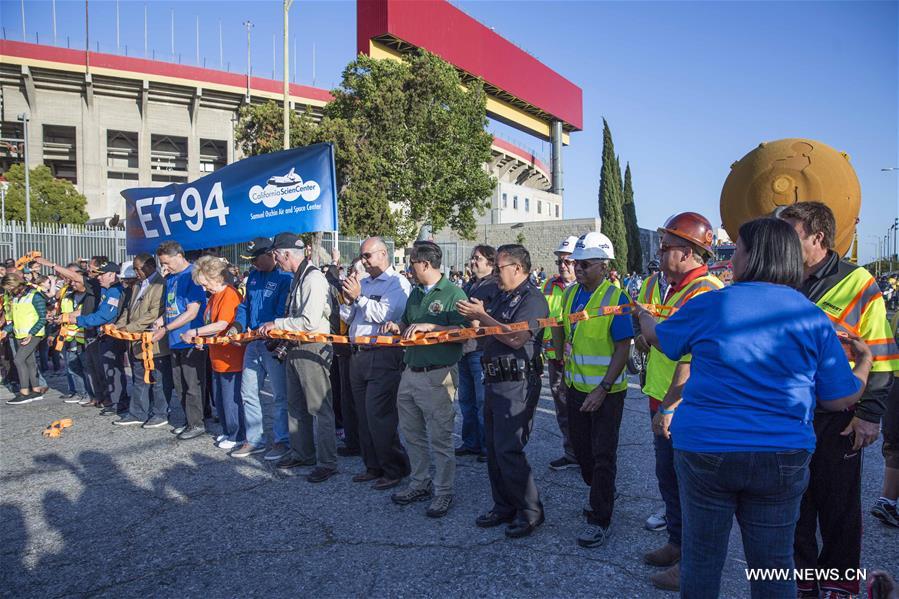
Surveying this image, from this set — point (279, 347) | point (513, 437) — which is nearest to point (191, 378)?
point (279, 347)

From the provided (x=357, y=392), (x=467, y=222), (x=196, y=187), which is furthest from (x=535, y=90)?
(x=357, y=392)

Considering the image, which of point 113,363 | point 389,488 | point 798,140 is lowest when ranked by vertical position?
point 389,488

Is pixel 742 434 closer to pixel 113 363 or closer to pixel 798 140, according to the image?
pixel 798 140

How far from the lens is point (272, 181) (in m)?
8.66

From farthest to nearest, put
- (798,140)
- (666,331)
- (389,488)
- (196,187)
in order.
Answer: (196,187), (389,488), (798,140), (666,331)

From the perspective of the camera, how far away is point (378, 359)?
477 cm

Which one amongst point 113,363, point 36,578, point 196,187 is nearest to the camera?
point 36,578

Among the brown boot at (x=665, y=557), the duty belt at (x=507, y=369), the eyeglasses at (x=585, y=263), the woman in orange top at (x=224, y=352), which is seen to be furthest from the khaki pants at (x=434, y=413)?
the woman in orange top at (x=224, y=352)

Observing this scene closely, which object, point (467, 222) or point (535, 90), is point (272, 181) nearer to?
point (467, 222)

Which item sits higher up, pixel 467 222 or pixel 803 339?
pixel 467 222

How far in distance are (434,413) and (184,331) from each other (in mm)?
3588

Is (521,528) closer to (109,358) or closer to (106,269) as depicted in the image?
(109,358)

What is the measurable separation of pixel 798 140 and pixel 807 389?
2.26m

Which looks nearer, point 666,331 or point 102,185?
point 666,331
